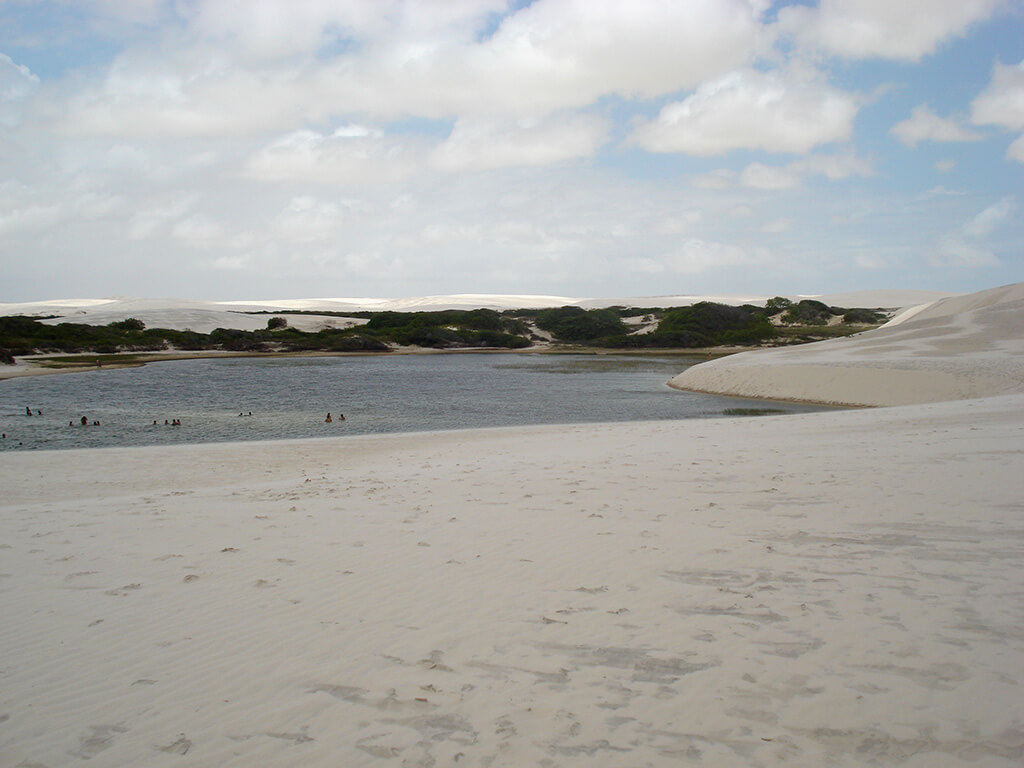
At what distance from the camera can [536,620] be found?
4.20 meters

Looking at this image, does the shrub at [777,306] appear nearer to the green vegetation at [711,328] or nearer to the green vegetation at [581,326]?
the green vegetation at [711,328]

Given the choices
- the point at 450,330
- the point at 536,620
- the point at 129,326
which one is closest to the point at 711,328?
the point at 450,330

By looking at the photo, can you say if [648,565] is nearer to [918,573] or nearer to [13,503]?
[918,573]

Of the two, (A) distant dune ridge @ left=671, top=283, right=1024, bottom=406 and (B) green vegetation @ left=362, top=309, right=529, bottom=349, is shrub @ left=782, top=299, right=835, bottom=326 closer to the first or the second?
(B) green vegetation @ left=362, top=309, right=529, bottom=349

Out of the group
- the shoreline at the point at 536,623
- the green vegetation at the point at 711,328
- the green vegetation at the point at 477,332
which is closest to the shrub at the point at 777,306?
the green vegetation at the point at 477,332

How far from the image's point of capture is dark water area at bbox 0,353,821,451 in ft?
57.9

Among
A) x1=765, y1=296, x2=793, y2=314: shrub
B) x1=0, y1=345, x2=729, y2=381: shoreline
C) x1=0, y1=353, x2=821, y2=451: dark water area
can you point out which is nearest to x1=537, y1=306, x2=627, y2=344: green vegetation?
x1=0, y1=345, x2=729, y2=381: shoreline

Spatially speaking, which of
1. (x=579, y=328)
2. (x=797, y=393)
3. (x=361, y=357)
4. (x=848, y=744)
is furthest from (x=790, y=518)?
(x=579, y=328)

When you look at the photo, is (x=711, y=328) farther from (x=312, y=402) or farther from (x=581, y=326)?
(x=312, y=402)

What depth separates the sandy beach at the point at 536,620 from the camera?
3057 millimetres

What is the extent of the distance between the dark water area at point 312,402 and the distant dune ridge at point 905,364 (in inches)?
65.4

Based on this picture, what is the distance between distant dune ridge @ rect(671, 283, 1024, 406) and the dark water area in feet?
5.45

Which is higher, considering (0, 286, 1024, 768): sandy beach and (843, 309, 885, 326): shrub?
(843, 309, 885, 326): shrub

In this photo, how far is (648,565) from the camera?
507 centimetres
